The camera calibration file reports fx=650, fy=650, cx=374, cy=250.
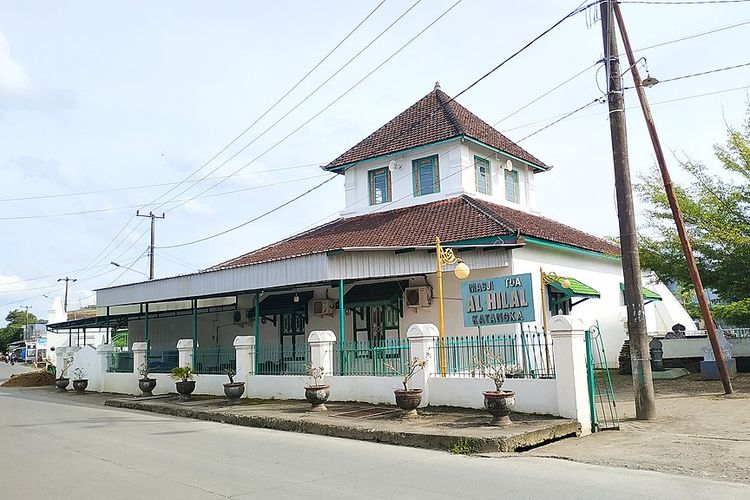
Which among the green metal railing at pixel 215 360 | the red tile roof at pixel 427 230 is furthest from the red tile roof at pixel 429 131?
the green metal railing at pixel 215 360

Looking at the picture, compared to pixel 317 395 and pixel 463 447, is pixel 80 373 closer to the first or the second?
pixel 317 395

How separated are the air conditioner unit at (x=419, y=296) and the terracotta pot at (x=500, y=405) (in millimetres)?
6959

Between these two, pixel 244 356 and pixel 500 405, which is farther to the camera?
pixel 244 356

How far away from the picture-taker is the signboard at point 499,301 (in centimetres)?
1214

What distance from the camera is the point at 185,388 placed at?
17.6 meters

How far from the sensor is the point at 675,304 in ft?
91.5

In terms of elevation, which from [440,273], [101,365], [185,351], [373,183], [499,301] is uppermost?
[373,183]

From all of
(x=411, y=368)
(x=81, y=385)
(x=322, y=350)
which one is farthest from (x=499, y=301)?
(x=81, y=385)

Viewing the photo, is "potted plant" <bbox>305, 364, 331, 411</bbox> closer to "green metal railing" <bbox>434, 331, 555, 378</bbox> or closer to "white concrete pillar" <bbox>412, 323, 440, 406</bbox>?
"white concrete pillar" <bbox>412, 323, 440, 406</bbox>

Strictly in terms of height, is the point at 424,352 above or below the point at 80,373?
above

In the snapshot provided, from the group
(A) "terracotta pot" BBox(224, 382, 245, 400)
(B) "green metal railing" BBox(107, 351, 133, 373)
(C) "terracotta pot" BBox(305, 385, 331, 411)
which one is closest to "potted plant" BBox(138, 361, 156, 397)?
(B) "green metal railing" BBox(107, 351, 133, 373)

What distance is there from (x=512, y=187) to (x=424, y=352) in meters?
10.7

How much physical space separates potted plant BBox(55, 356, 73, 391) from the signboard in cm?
1898

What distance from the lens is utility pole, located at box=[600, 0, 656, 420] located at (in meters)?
11.3
